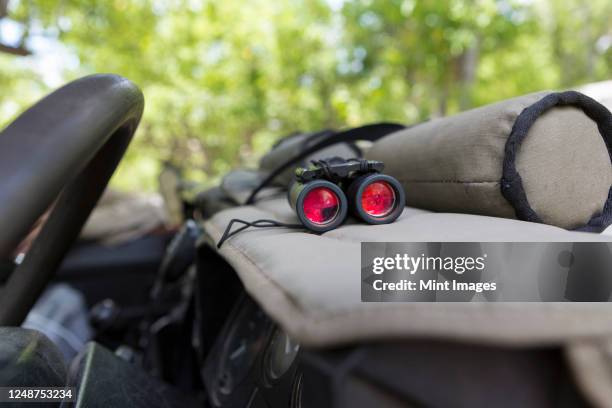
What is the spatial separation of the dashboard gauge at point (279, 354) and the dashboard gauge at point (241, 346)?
0.16ft

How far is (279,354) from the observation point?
68 cm

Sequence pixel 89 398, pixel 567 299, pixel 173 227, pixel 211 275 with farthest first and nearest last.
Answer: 1. pixel 173 227
2. pixel 211 275
3. pixel 89 398
4. pixel 567 299

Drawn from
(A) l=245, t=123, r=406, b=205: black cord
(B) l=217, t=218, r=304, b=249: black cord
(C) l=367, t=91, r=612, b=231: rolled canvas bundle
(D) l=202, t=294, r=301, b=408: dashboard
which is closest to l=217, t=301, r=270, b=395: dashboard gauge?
(D) l=202, t=294, r=301, b=408: dashboard

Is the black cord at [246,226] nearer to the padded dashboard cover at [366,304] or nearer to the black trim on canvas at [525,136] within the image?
the padded dashboard cover at [366,304]

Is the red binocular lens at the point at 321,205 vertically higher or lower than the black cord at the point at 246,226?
higher

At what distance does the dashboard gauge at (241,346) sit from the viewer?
0.79 meters

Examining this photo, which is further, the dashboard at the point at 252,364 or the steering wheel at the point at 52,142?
the dashboard at the point at 252,364

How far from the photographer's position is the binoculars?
709mm

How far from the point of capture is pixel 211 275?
985 mm

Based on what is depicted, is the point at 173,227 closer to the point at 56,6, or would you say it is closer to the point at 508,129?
the point at 508,129

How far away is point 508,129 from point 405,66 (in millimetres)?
4805

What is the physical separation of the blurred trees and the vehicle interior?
12.0 feet

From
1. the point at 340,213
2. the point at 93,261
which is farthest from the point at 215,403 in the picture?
the point at 93,261

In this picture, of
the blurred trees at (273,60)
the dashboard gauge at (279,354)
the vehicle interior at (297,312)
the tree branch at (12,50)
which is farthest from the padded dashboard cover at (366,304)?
the blurred trees at (273,60)
